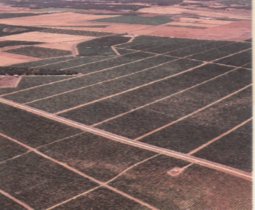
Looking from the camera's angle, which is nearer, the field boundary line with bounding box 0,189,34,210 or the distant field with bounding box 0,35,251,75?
the field boundary line with bounding box 0,189,34,210

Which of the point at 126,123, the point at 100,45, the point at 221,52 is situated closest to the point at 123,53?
the point at 100,45

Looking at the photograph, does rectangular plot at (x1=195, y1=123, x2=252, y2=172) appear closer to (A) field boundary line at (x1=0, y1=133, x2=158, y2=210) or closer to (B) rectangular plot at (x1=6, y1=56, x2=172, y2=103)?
(A) field boundary line at (x1=0, y1=133, x2=158, y2=210)

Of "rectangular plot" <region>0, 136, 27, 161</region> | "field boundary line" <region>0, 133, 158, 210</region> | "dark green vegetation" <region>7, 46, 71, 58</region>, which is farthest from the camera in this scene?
"dark green vegetation" <region>7, 46, 71, 58</region>

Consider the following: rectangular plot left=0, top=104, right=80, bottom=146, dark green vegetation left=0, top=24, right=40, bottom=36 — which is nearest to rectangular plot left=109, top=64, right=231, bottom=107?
rectangular plot left=0, top=104, right=80, bottom=146

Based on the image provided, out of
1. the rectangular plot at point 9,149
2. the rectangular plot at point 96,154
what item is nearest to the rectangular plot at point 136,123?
the rectangular plot at point 96,154

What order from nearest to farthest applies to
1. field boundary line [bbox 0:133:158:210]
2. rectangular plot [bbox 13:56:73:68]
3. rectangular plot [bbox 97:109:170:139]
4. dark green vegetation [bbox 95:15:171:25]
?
1. field boundary line [bbox 0:133:158:210]
2. rectangular plot [bbox 97:109:170:139]
3. rectangular plot [bbox 13:56:73:68]
4. dark green vegetation [bbox 95:15:171:25]

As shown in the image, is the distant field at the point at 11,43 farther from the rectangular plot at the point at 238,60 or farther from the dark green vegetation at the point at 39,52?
the rectangular plot at the point at 238,60

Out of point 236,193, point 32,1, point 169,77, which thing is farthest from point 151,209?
point 32,1

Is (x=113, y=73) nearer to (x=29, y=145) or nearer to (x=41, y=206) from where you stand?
(x=29, y=145)
